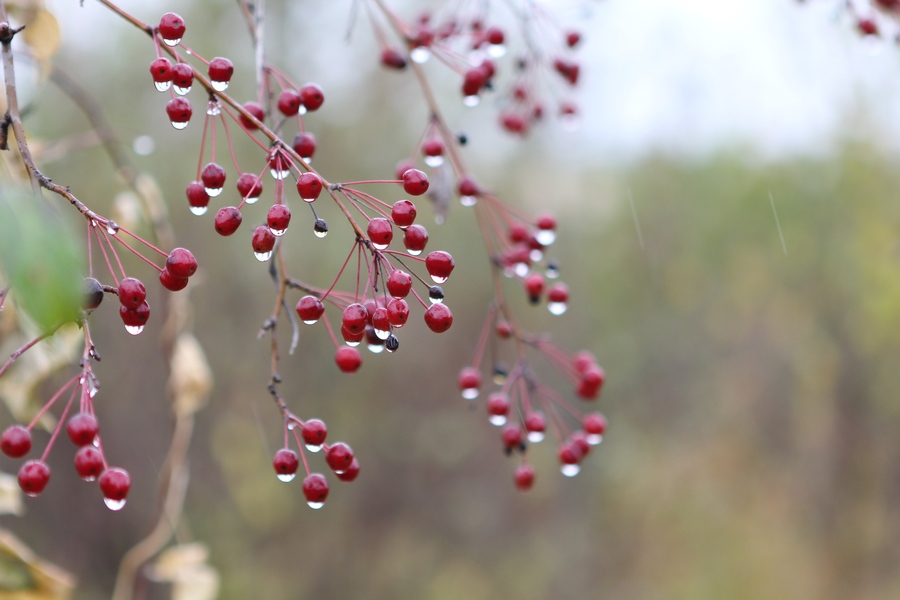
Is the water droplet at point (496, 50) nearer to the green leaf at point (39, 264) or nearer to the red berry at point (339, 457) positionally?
the red berry at point (339, 457)

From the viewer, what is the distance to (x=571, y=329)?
5.60 m

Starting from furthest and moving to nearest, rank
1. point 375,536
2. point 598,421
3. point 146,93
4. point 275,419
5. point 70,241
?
point 375,536 < point 275,419 < point 146,93 < point 598,421 < point 70,241

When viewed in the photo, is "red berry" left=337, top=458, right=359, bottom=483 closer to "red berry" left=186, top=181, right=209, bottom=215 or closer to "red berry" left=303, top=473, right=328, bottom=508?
"red berry" left=303, top=473, right=328, bottom=508

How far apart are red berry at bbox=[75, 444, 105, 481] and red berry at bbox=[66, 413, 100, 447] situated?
0.05 feet

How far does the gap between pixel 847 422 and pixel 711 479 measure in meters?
1.07

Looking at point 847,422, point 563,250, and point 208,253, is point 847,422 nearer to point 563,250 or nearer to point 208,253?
point 563,250

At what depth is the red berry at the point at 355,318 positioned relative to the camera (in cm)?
60

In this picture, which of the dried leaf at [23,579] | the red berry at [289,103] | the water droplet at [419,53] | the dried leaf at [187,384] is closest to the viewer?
the red berry at [289,103]

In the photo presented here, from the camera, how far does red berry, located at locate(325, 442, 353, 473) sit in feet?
2.24

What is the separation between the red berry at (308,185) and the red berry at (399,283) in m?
0.09

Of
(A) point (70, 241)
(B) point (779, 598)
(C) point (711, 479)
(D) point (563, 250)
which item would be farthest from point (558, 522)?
(A) point (70, 241)

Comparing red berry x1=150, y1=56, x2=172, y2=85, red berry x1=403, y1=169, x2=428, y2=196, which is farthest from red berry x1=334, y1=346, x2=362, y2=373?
red berry x1=150, y1=56, x2=172, y2=85

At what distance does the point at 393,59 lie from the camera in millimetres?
1088

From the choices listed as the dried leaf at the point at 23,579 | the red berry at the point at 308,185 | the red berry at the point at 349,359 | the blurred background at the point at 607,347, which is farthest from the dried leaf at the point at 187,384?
the blurred background at the point at 607,347
